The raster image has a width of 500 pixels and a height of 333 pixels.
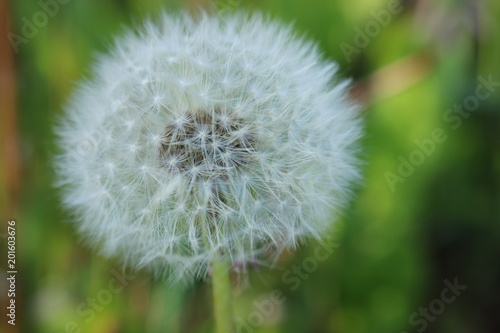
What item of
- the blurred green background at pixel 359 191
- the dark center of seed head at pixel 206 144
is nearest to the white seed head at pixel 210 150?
the dark center of seed head at pixel 206 144

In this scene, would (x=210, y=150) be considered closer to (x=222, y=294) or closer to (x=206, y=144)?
(x=206, y=144)

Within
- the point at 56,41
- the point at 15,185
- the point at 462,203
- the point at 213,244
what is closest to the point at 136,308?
the point at 15,185

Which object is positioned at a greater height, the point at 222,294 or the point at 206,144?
the point at 206,144

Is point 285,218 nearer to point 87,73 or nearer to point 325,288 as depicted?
point 325,288

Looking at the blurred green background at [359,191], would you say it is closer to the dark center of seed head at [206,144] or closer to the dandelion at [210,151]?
the dandelion at [210,151]

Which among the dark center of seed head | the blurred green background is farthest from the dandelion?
the blurred green background

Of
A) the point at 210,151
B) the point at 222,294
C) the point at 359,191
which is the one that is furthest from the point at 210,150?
the point at 359,191

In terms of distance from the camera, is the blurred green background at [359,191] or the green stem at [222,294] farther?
the blurred green background at [359,191]
